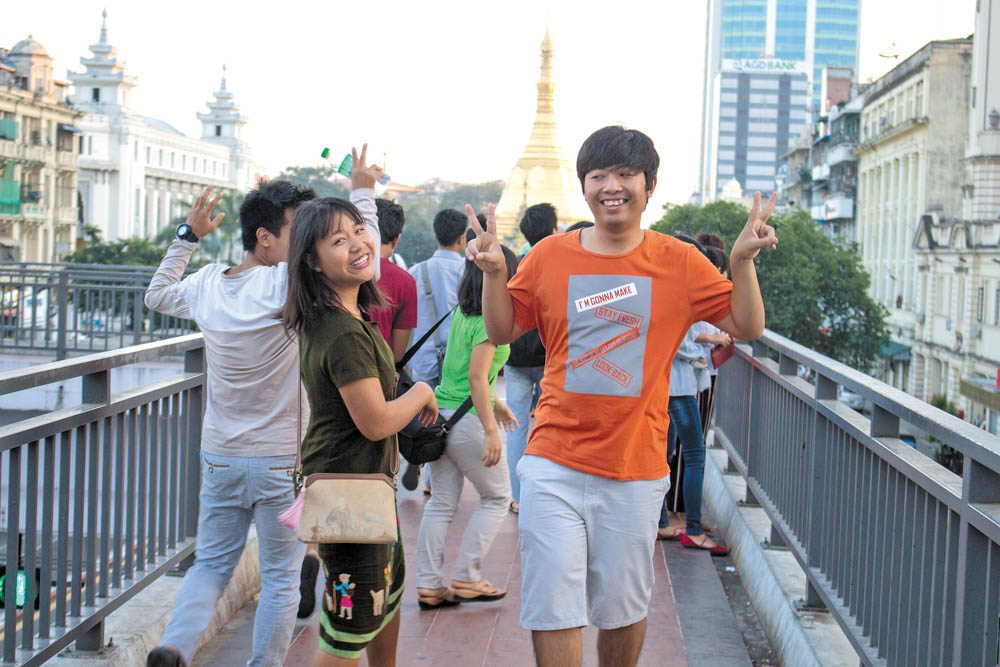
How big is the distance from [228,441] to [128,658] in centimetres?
100

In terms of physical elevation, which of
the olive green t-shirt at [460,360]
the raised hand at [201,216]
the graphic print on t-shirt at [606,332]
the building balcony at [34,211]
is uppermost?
the building balcony at [34,211]

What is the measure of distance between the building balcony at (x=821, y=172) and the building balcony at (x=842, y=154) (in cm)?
226

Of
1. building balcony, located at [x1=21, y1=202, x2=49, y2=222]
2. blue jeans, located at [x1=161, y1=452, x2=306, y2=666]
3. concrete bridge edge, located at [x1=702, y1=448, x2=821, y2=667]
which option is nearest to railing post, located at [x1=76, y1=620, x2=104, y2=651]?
blue jeans, located at [x1=161, y1=452, x2=306, y2=666]

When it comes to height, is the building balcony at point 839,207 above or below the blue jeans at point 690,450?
above

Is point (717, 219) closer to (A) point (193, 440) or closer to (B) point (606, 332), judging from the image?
(A) point (193, 440)

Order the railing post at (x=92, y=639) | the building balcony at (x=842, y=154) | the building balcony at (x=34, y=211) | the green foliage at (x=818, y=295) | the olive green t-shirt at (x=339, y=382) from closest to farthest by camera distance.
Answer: the olive green t-shirt at (x=339, y=382), the railing post at (x=92, y=639), the green foliage at (x=818, y=295), the building balcony at (x=34, y=211), the building balcony at (x=842, y=154)

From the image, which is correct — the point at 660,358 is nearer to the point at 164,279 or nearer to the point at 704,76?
the point at 164,279

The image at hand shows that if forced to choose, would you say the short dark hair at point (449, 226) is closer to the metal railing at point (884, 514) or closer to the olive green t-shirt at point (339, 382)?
the metal railing at point (884, 514)

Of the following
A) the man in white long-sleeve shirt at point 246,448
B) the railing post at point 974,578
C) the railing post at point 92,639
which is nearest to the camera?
the railing post at point 974,578

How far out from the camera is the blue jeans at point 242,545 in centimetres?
398

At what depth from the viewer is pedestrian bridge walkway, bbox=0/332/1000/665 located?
10.2ft

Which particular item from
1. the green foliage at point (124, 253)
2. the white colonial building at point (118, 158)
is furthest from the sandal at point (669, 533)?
the white colonial building at point (118, 158)

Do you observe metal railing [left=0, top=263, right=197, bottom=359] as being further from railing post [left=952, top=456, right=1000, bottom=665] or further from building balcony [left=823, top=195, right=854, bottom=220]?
building balcony [left=823, top=195, right=854, bottom=220]

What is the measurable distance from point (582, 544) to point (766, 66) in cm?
17911
